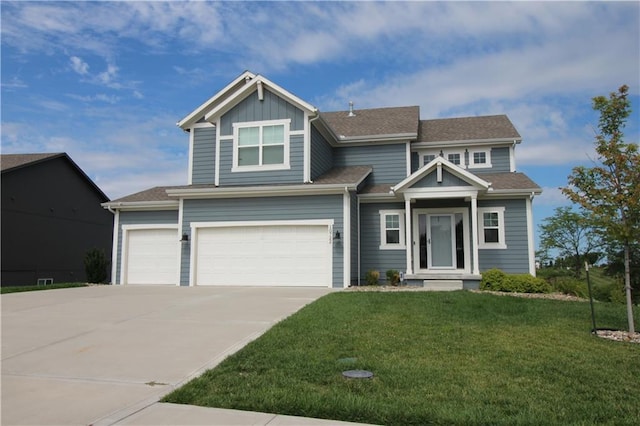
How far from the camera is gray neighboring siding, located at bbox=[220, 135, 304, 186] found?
16531mm

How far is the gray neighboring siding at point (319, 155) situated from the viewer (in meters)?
17.0

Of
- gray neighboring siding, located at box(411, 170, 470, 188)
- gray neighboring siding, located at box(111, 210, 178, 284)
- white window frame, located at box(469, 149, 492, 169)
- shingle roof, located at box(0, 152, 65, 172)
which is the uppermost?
shingle roof, located at box(0, 152, 65, 172)

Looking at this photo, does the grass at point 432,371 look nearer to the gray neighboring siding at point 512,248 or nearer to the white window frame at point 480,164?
the gray neighboring siding at point 512,248

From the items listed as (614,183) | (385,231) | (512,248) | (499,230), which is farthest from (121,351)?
(512,248)

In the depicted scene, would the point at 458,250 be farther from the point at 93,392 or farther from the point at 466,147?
the point at 93,392

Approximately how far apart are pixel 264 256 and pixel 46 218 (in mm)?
15681

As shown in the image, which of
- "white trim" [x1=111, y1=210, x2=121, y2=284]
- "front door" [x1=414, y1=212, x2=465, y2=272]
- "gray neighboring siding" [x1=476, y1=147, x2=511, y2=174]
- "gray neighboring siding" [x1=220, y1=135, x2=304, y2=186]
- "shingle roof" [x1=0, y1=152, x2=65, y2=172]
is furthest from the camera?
"shingle roof" [x1=0, y1=152, x2=65, y2=172]

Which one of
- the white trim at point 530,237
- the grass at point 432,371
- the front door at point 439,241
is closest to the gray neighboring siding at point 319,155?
the front door at point 439,241

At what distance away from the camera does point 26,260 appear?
23922 millimetres

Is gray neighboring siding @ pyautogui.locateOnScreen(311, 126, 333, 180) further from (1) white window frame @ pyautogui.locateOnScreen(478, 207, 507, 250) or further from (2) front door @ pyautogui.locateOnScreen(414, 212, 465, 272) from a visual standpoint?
(1) white window frame @ pyautogui.locateOnScreen(478, 207, 507, 250)

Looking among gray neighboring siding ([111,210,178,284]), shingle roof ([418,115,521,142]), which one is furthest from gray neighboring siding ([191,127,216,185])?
shingle roof ([418,115,521,142])

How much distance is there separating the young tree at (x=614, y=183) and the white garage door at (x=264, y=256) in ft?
27.7

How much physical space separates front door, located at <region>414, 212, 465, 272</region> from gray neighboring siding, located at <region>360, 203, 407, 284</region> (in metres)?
0.70

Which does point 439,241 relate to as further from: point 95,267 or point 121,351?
point 95,267
